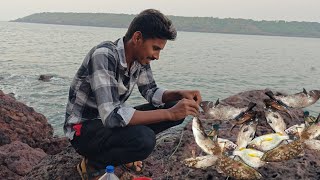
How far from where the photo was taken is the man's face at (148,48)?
4.16 metres

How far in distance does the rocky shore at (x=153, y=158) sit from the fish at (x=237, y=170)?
0.56ft

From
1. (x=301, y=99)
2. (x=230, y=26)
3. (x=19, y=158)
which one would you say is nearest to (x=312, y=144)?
(x=301, y=99)

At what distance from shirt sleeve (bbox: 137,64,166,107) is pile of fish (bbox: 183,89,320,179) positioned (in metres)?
0.62

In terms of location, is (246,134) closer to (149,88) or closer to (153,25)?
(149,88)

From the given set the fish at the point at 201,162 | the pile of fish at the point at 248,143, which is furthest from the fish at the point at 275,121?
the fish at the point at 201,162

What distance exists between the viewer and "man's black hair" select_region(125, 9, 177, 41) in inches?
161

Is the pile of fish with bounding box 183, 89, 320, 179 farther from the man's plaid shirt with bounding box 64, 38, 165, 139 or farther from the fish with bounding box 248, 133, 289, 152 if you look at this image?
the man's plaid shirt with bounding box 64, 38, 165, 139

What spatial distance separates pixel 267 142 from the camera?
5160 millimetres

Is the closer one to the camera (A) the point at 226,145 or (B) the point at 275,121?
(A) the point at 226,145

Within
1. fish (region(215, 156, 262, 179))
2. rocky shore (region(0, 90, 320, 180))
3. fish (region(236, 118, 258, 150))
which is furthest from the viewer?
fish (region(236, 118, 258, 150))

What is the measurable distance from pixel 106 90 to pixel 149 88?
4.62ft

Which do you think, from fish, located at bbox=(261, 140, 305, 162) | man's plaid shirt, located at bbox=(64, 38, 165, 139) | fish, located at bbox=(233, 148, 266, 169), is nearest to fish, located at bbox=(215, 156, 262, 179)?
fish, located at bbox=(233, 148, 266, 169)

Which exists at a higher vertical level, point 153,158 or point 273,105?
point 273,105

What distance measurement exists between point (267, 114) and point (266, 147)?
1084 mm
